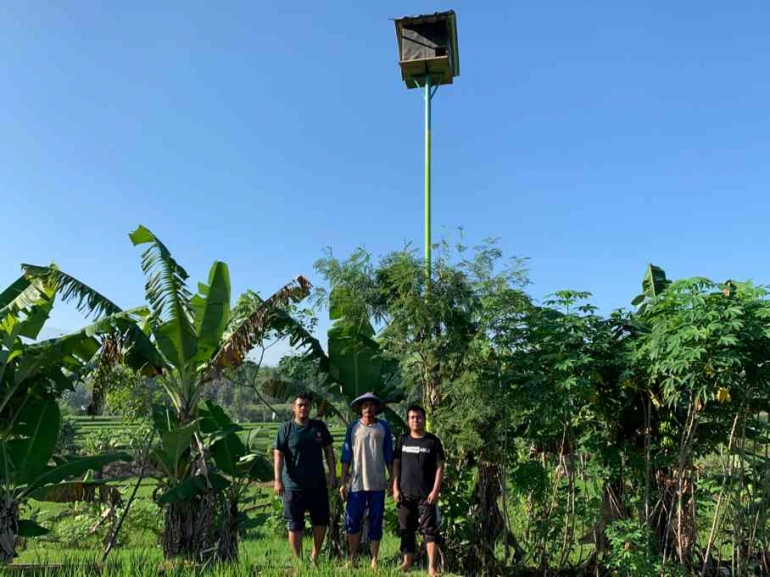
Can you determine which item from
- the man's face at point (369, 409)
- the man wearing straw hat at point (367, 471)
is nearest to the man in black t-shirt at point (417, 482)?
the man wearing straw hat at point (367, 471)

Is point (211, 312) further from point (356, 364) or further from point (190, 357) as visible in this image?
point (356, 364)

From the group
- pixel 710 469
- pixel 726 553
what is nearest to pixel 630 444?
pixel 710 469

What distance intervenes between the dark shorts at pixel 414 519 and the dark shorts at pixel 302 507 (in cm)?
70

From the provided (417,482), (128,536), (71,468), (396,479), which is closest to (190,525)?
(71,468)

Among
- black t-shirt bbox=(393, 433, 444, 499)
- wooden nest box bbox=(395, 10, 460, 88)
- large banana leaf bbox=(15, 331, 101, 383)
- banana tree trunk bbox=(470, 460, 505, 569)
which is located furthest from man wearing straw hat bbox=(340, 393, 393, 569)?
wooden nest box bbox=(395, 10, 460, 88)

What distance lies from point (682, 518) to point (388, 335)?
3.73 metres

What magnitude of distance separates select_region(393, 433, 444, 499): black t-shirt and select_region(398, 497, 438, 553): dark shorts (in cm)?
8

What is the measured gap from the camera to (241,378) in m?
8.09

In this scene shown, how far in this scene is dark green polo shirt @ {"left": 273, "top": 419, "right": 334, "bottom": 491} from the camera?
5.39 metres

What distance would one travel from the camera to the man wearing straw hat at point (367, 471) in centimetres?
535

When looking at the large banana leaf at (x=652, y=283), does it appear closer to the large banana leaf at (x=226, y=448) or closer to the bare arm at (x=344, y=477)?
the bare arm at (x=344, y=477)

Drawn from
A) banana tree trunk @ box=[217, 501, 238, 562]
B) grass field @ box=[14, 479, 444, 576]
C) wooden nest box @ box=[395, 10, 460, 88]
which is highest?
wooden nest box @ box=[395, 10, 460, 88]

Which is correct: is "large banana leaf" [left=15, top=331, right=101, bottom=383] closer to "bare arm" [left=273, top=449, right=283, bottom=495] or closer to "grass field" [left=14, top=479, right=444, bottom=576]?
"grass field" [left=14, top=479, right=444, bottom=576]

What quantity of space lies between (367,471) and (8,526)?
4.26 metres
